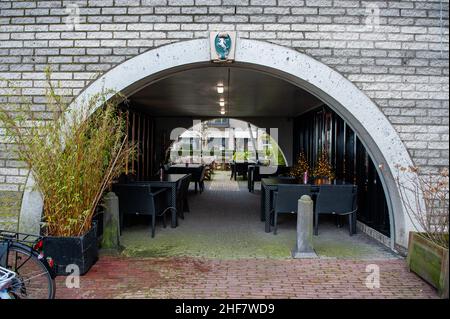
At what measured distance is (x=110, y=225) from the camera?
14.8ft

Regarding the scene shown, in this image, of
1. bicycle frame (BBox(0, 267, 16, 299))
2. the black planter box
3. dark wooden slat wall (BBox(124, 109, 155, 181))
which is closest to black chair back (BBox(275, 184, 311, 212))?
the black planter box

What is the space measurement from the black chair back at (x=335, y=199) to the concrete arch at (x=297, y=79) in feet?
2.80

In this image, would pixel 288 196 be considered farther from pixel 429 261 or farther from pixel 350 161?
pixel 429 261

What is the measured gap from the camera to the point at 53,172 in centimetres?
380

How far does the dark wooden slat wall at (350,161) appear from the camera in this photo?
5.46 metres

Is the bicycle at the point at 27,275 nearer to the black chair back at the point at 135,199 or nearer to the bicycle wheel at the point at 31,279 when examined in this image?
the bicycle wheel at the point at 31,279

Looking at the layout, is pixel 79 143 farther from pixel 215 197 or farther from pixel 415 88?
pixel 215 197

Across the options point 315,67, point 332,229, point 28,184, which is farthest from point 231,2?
point 332,229

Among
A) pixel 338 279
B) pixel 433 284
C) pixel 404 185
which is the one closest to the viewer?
pixel 433 284

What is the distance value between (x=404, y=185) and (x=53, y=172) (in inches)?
156

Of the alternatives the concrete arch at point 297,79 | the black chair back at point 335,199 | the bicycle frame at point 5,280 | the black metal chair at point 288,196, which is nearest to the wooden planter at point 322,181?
the black chair back at point 335,199

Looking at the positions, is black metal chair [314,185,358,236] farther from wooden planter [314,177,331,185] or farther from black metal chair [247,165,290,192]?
black metal chair [247,165,290,192]

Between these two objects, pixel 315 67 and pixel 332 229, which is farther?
pixel 332 229

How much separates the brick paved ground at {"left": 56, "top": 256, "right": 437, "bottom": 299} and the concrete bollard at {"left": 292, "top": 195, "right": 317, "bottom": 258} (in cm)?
18
